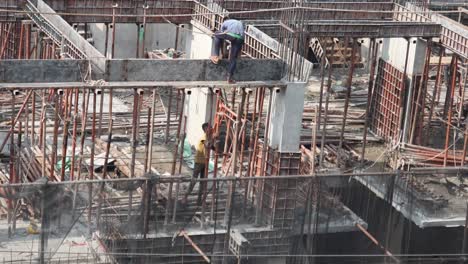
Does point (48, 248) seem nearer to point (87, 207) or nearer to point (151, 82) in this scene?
point (87, 207)

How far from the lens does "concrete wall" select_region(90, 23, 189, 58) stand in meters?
37.0

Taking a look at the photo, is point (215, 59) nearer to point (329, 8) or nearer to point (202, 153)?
point (202, 153)

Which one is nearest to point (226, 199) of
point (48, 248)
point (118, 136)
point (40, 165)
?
point (48, 248)

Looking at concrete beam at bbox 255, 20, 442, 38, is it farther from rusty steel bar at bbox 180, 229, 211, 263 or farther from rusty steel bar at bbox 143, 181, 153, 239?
rusty steel bar at bbox 143, 181, 153, 239

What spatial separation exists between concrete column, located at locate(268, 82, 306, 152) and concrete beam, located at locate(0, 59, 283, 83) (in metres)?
0.38

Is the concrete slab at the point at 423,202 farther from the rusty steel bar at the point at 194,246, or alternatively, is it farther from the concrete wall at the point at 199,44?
the concrete wall at the point at 199,44

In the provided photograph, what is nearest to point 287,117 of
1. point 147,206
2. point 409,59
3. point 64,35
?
point 147,206

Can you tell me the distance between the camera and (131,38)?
122ft

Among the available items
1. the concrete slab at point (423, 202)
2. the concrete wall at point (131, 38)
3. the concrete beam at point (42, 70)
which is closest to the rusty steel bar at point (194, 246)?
the concrete slab at point (423, 202)

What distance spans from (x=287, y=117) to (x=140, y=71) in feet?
9.94

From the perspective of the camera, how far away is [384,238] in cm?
2495

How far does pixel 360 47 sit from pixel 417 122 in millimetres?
7993

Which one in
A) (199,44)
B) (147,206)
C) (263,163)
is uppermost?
(199,44)

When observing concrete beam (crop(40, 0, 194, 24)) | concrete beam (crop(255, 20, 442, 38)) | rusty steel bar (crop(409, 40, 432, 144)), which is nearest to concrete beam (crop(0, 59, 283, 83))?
concrete beam (crop(255, 20, 442, 38))
